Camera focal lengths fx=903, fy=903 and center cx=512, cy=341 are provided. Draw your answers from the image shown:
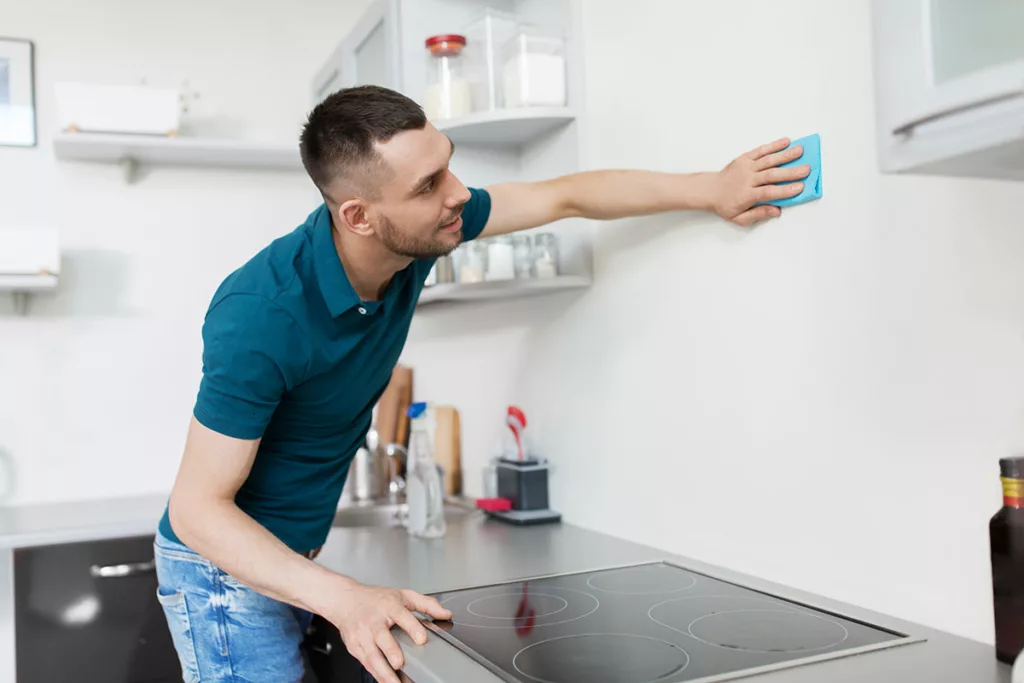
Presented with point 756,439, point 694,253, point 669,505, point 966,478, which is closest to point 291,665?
point 669,505

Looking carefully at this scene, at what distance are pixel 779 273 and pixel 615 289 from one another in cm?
47

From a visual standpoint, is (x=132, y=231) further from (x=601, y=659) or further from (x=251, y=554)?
(x=601, y=659)

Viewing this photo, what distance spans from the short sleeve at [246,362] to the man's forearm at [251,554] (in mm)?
113

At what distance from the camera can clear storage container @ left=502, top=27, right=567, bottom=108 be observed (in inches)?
70.1

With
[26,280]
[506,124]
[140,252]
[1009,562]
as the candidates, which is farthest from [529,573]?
[140,252]

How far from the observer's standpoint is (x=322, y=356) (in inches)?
52.8

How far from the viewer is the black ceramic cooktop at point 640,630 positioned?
108 cm

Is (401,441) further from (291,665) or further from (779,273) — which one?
(779,273)

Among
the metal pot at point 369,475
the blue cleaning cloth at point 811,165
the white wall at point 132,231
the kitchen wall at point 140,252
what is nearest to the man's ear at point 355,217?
the blue cleaning cloth at point 811,165

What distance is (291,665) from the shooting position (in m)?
1.51

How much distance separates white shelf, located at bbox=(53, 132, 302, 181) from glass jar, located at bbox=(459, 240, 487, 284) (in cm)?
88

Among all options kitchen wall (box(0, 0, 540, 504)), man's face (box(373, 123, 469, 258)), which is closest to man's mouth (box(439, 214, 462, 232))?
man's face (box(373, 123, 469, 258))

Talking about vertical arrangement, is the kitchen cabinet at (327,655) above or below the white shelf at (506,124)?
below

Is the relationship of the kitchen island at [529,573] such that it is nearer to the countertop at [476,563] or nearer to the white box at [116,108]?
the countertop at [476,563]
